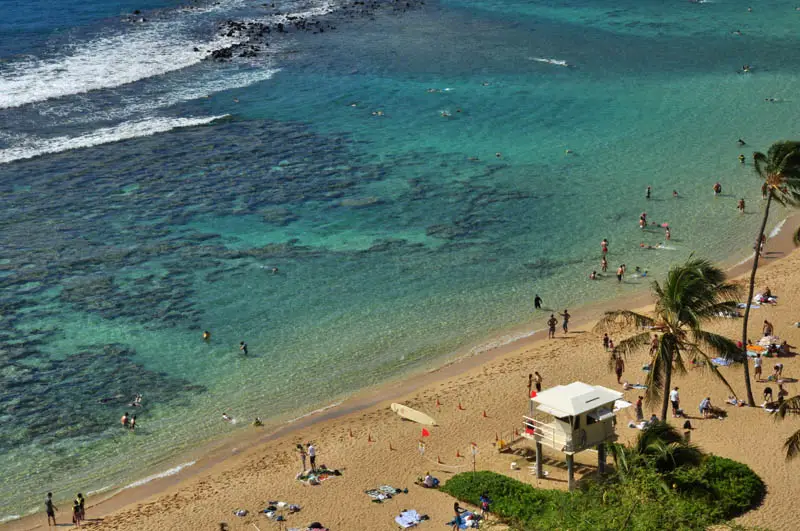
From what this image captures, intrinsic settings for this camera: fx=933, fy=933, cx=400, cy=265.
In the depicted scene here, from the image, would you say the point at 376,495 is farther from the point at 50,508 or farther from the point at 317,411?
the point at 50,508

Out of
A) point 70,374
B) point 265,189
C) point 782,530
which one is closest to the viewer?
point 782,530

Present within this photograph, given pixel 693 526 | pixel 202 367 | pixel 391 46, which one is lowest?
pixel 202 367

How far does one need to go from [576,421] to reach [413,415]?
8868 millimetres

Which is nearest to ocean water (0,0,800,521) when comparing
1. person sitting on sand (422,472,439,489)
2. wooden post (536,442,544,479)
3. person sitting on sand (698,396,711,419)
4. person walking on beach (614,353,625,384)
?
person walking on beach (614,353,625,384)

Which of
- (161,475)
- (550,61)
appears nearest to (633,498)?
(161,475)

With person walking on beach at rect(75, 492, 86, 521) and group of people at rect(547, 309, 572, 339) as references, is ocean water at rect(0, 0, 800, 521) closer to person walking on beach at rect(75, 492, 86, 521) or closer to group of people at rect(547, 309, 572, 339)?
person walking on beach at rect(75, 492, 86, 521)

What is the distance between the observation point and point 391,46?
95875 millimetres

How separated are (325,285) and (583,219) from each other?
17.9 metres

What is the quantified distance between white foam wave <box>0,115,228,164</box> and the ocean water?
0.27 metres

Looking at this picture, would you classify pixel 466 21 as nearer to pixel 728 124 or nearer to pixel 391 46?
pixel 391 46

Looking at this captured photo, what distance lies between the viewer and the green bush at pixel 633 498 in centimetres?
2395

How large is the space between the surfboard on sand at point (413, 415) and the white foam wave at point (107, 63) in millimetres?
53839

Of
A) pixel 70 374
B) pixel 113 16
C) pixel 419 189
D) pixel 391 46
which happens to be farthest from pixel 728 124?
pixel 113 16

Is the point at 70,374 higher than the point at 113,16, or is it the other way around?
the point at 113,16
